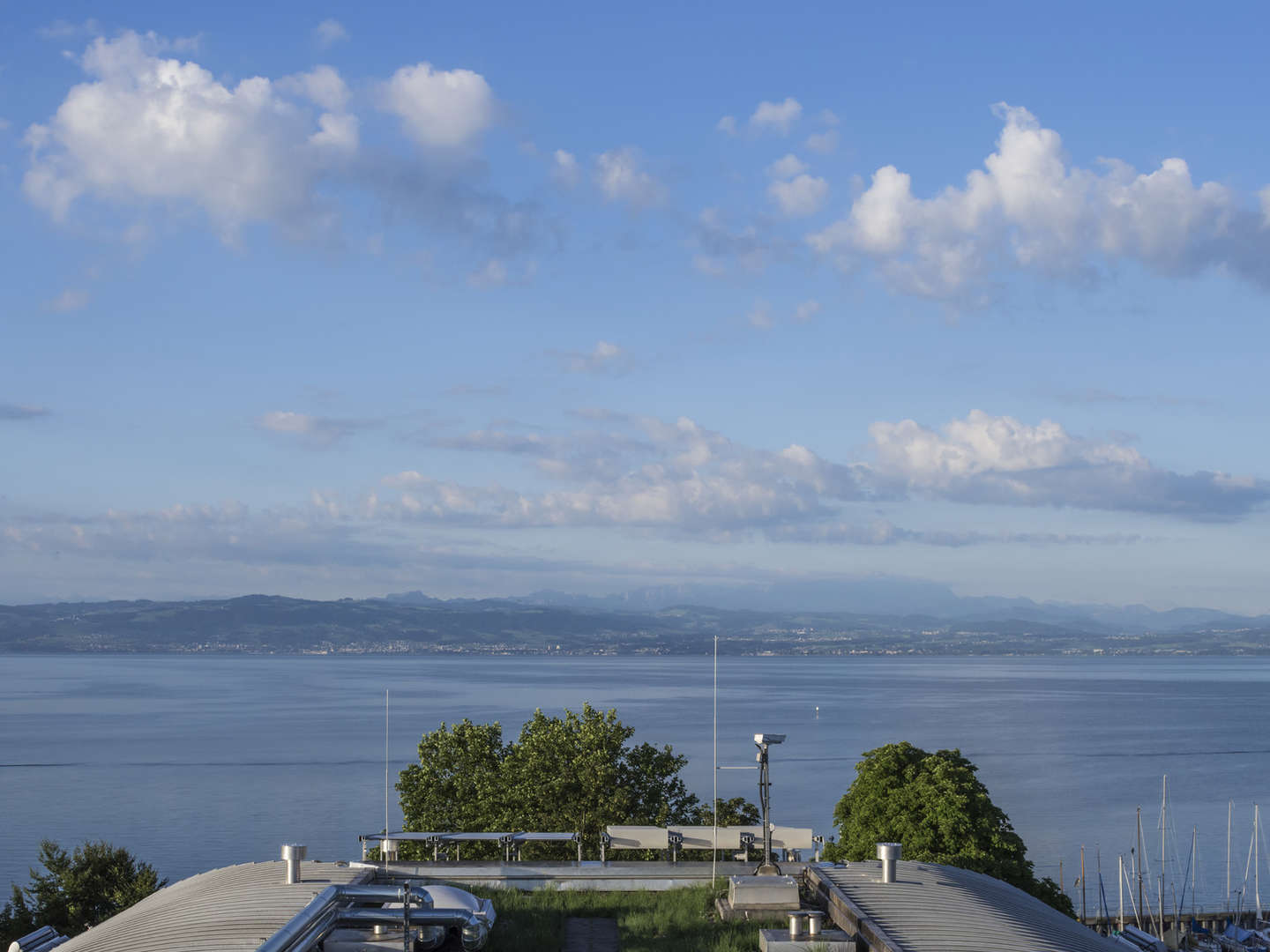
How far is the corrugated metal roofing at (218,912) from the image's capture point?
1600 cm

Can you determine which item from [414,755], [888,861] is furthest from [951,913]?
[414,755]

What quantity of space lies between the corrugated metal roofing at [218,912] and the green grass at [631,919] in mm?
2904

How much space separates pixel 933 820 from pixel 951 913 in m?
23.3

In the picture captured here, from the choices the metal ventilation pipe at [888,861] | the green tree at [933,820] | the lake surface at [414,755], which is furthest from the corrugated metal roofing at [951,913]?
the lake surface at [414,755]

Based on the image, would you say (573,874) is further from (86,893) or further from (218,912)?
(86,893)

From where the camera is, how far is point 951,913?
1778 centimetres

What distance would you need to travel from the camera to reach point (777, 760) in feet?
450

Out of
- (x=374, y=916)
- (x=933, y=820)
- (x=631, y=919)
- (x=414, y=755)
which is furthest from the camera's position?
(x=414, y=755)

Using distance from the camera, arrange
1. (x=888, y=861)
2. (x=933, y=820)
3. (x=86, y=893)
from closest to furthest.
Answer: (x=888, y=861) < (x=86, y=893) < (x=933, y=820)

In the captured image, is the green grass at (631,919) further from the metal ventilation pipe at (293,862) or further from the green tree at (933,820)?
the green tree at (933,820)

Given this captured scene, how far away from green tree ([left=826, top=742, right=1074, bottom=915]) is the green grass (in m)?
18.5

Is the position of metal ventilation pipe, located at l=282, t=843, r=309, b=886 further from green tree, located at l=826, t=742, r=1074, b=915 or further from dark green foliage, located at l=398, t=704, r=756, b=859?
green tree, located at l=826, t=742, r=1074, b=915

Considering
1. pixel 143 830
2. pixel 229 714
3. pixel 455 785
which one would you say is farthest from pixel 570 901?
pixel 229 714

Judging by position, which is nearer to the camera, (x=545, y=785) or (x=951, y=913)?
(x=951, y=913)
